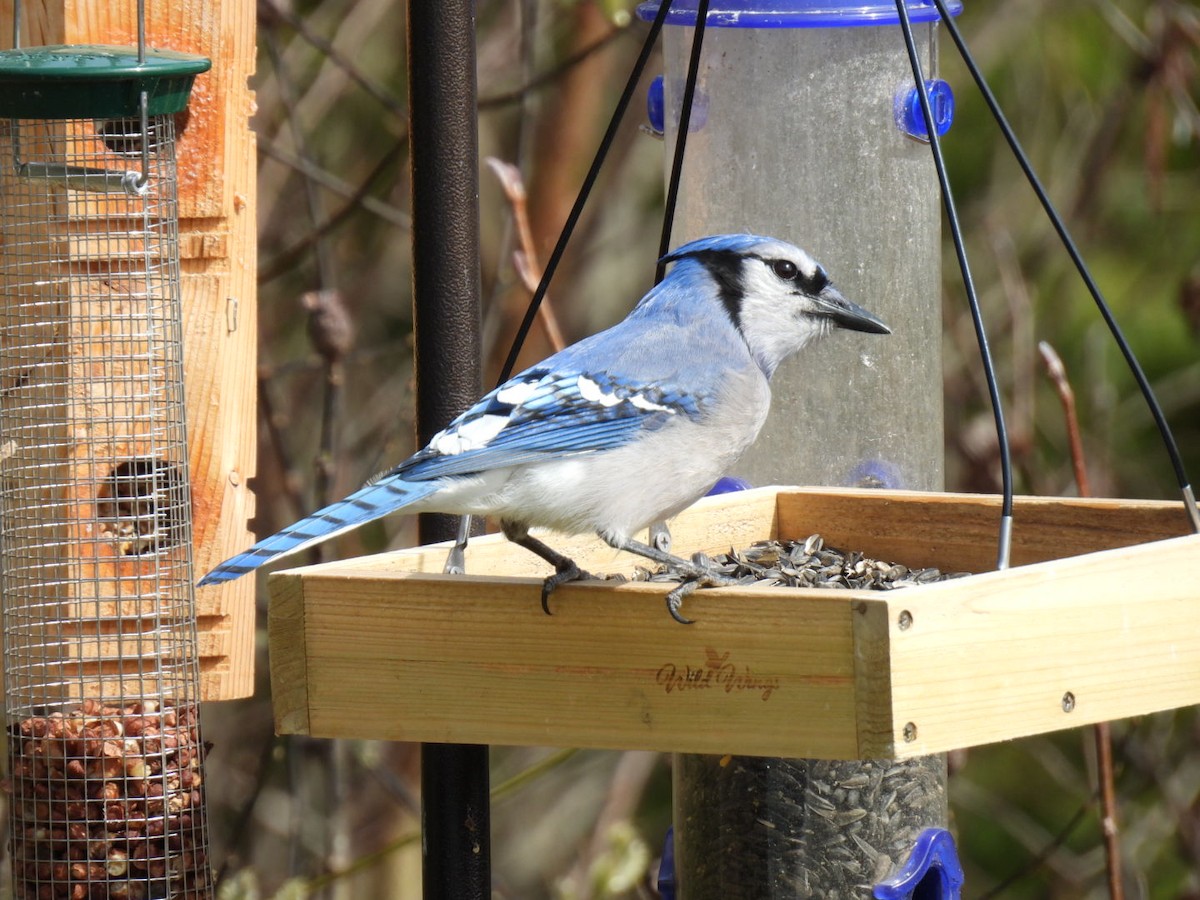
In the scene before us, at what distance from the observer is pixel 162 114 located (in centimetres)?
323

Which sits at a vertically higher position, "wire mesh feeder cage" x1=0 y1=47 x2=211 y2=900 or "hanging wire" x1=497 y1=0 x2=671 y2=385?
"hanging wire" x1=497 y1=0 x2=671 y2=385

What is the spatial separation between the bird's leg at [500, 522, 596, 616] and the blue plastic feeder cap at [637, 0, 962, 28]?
44.5 inches

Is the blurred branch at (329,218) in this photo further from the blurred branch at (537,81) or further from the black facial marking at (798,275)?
the black facial marking at (798,275)

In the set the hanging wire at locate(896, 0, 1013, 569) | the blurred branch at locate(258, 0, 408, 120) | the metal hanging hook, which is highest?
the blurred branch at locate(258, 0, 408, 120)

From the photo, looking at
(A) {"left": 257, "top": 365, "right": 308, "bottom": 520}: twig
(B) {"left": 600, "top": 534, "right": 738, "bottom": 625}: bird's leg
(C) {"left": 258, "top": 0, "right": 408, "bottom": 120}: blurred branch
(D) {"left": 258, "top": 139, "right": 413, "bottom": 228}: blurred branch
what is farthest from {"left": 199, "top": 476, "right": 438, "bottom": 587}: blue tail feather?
(C) {"left": 258, "top": 0, "right": 408, "bottom": 120}: blurred branch

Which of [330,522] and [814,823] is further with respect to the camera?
[814,823]

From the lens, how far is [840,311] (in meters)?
3.50

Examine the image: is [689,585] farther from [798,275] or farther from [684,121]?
[684,121]

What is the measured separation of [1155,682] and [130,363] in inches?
75.9

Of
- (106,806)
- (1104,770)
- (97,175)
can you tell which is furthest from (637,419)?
(1104,770)

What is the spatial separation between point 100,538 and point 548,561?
2.97 ft

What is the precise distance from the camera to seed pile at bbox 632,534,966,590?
3.49 meters

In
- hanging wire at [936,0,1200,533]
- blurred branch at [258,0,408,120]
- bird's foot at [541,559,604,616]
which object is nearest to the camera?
bird's foot at [541,559,604,616]

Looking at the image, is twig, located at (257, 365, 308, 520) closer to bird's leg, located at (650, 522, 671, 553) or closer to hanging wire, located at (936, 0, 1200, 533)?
bird's leg, located at (650, 522, 671, 553)
